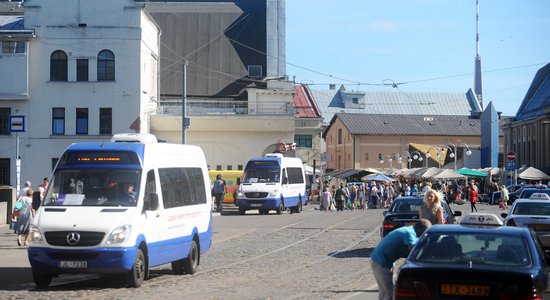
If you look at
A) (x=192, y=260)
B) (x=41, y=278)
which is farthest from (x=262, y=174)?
(x=41, y=278)

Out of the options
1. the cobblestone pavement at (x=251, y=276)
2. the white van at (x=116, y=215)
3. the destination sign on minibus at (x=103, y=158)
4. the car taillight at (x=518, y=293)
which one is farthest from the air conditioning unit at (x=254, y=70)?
the car taillight at (x=518, y=293)

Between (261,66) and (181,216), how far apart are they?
54.7 m

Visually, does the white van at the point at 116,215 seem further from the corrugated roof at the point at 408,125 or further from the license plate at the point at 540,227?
the corrugated roof at the point at 408,125

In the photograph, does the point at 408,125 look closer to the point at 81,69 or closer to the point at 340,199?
the point at 340,199

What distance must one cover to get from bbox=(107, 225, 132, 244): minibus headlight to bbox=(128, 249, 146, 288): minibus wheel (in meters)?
0.46

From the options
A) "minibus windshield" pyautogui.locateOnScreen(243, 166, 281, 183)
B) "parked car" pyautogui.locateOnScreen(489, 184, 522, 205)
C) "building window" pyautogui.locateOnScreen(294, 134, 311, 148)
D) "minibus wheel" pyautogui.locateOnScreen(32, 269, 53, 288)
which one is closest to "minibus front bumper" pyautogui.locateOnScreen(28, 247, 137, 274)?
"minibus wheel" pyautogui.locateOnScreen(32, 269, 53, 288)

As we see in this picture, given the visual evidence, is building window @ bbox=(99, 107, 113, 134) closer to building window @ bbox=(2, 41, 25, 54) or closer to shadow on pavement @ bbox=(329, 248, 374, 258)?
building window @ bbox=(2, 41, 25, 54)

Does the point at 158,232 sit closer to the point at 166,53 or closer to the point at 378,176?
the point at 378,176

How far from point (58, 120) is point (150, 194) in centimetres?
4197

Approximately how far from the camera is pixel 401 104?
12038cm

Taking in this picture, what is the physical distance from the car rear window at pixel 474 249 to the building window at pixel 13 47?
4915 centimetres

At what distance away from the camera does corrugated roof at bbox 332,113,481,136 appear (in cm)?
10969

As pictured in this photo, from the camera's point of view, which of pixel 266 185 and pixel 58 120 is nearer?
pixel 266 185

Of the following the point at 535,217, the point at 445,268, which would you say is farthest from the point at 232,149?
the point at 445,268
